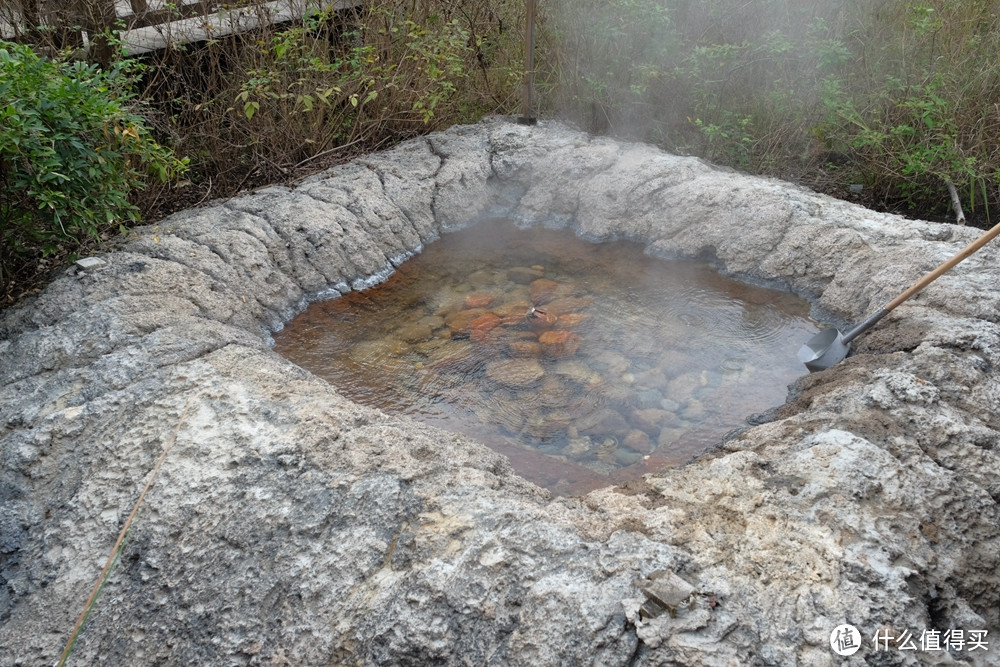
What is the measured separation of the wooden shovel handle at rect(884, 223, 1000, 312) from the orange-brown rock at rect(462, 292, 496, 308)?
2.21 meters

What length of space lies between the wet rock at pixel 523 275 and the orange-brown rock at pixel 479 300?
0.93 feet

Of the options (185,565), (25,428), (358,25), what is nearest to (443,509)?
(185,565)

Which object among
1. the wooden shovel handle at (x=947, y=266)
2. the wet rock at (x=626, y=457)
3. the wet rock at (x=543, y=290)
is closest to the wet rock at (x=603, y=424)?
the wet rock at (x=626, y=457)

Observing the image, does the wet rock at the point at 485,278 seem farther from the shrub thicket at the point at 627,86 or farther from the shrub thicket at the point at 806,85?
the shrub thicket at the point at 806,85

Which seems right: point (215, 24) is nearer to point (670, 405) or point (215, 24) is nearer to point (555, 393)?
point (555, 393)

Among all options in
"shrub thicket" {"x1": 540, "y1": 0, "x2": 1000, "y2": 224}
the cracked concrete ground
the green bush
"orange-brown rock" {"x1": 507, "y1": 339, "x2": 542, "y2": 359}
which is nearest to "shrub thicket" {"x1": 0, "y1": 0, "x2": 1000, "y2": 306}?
"shrub thicket" {"x1": 540, "y1": 0, "x2": 1000, "y2": 224}

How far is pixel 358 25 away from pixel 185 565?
14.5ft

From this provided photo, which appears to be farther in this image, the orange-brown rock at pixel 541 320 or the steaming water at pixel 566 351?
the orange-brown rock at pixel 541 320

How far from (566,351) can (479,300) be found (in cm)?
78

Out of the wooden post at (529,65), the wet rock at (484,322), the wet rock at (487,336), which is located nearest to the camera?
the wet rock at (487,336)

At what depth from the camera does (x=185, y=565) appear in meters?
2.44

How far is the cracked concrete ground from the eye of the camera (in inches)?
85.8

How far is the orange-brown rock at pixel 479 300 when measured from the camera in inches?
181

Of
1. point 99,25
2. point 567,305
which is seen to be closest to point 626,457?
point 567,305
